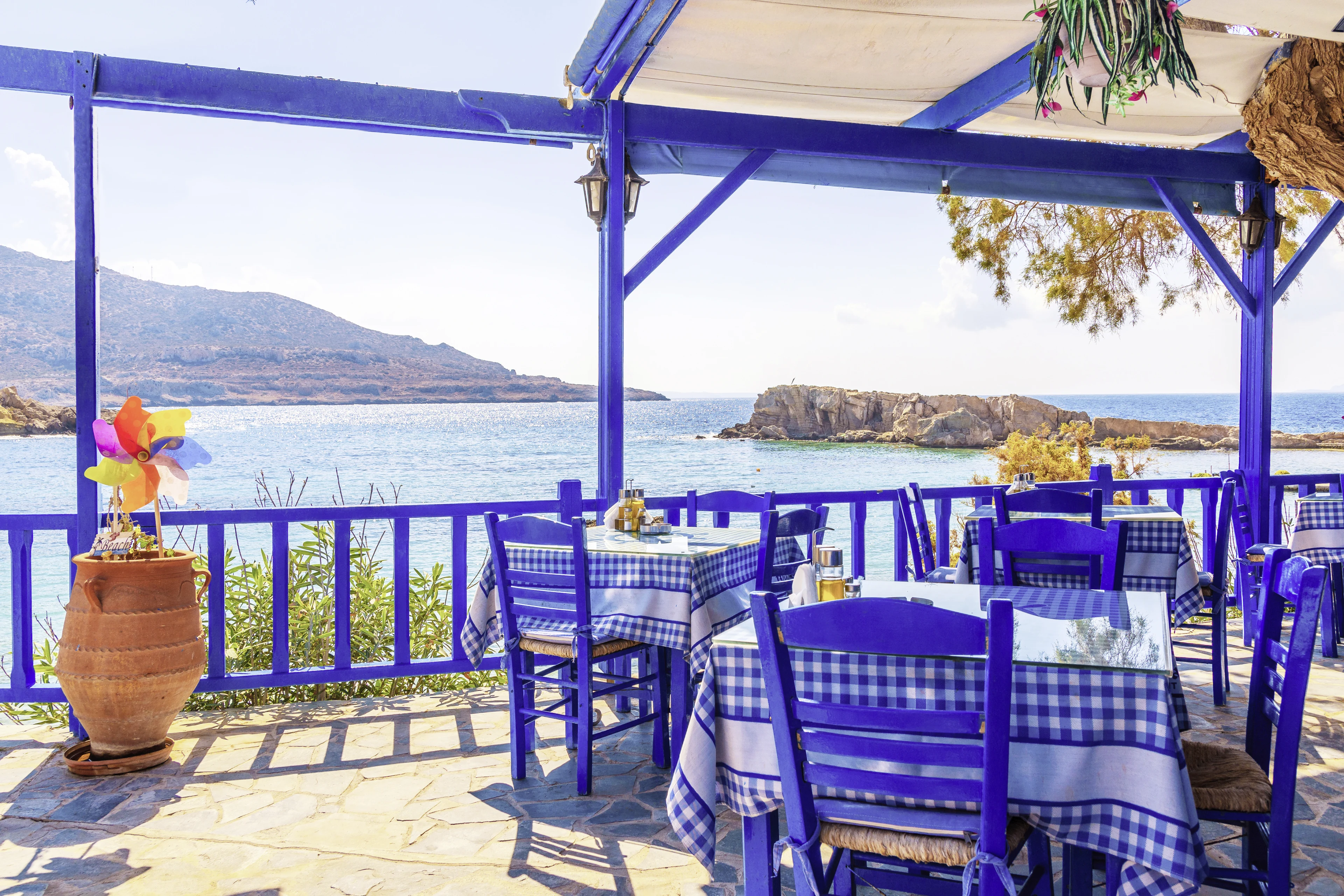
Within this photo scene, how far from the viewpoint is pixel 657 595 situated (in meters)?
3.14

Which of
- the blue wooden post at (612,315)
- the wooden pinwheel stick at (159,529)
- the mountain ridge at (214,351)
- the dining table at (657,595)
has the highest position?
the mountain ridge at (214,351)

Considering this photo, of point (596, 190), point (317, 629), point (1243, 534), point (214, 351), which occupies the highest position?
point (214, 351)

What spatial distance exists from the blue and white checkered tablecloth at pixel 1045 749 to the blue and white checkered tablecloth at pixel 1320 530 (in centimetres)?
370

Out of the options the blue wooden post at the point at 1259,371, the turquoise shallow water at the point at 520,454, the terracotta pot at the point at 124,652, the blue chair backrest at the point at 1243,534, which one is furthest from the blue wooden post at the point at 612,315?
the turquoise shallow water at the point at 520,454

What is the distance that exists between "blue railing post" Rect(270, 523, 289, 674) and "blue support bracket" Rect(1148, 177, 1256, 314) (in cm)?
512

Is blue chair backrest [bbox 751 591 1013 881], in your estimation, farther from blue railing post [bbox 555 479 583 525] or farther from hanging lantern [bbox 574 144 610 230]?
hanging lantern [bbox 574 144 610 230]

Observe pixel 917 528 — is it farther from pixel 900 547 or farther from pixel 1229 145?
pixel 1229 145

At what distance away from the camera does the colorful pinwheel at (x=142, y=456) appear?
348 centimetres

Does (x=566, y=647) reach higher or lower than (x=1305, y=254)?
lower

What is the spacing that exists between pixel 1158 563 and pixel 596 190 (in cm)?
296

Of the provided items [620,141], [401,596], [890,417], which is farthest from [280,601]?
[890,417]

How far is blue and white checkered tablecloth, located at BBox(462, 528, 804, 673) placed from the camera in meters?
3.10

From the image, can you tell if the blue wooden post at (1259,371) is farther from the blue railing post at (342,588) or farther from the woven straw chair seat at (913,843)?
the blue railing post at (342,588)

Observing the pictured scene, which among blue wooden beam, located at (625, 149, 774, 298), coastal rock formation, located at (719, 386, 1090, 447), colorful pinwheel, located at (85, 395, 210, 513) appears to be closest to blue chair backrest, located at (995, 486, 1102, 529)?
blue wooden beam, located at (625, 149, 774, 298)
